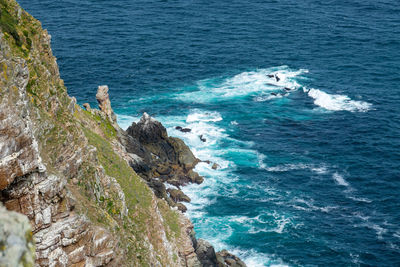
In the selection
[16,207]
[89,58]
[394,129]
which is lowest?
[394,129]

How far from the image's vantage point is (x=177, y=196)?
84438mm

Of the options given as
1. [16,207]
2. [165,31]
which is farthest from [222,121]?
[16,207]

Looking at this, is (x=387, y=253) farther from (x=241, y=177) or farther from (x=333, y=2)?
(x=333, y=2)

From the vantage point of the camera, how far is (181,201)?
277 feet

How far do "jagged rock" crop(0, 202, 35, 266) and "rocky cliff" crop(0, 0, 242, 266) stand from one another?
3cm

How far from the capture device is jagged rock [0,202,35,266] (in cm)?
820

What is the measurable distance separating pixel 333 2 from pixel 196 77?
3126 inches

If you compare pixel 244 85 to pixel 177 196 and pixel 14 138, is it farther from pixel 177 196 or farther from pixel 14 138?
pixel 14 138

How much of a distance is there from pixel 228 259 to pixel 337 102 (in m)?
65.5

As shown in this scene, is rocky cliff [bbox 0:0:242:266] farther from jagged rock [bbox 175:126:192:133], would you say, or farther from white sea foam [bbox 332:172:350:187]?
jagged rock [bbox 175:126:192:133]

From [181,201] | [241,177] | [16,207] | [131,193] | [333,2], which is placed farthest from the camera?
[333,2]

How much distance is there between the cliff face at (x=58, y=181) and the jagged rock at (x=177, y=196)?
33094 millimetres


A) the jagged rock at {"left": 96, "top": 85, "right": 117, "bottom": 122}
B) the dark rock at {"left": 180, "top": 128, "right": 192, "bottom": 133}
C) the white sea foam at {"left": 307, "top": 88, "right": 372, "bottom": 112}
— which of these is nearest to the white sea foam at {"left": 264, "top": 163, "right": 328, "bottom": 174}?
the dark rock at {"left": 180, "top": 128, "right": 192, "bottom": 133}

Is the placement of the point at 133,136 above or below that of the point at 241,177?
above
